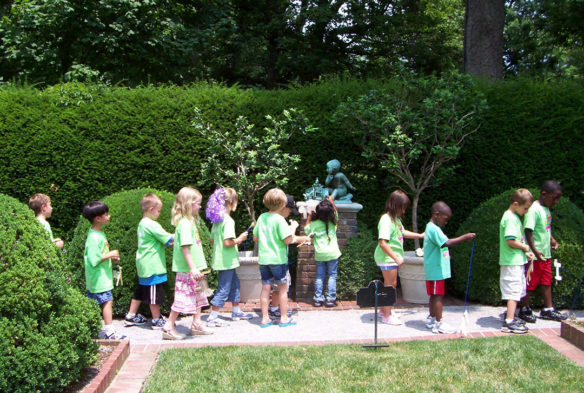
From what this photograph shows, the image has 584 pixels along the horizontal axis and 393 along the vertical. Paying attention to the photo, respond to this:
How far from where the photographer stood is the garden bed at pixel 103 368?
379 cm

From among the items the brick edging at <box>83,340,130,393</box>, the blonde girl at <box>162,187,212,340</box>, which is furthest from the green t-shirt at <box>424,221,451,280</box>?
the brick edging at <box>83,340,130,393</box>

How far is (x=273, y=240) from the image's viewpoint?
5.84 metres

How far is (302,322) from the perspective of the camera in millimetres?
6062

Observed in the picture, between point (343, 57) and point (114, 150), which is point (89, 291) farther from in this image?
point (343, 57)

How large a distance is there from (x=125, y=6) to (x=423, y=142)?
8222 millimetres

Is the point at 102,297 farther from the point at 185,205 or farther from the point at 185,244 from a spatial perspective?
the point at 185,205

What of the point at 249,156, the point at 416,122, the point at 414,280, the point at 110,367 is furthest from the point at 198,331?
the point at 416,122

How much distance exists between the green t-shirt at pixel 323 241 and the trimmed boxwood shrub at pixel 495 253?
178 centimetres

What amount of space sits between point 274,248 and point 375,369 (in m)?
1.98

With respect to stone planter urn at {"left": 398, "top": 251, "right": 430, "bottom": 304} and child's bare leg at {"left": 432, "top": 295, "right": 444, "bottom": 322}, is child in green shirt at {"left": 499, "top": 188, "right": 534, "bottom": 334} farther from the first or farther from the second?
stone planter urn at {"left": 398, "top": 251, "right": 430, "bottom": 304}

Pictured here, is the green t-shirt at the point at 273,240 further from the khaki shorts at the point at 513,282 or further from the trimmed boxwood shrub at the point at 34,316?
the khaki shorts at the point at 513,282

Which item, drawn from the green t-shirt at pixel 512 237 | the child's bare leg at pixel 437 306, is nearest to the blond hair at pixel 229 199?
the child's bare leg at pixel 437 306

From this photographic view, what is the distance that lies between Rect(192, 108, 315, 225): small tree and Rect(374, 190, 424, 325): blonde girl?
203 centimetres

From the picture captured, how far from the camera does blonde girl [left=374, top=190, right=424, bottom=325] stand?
226 inches
